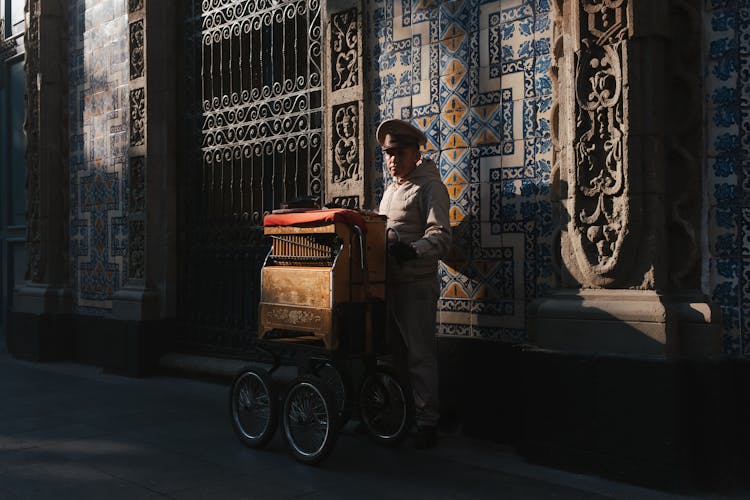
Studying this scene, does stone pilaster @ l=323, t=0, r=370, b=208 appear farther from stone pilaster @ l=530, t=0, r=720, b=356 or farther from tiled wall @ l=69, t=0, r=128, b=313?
tiled wall @ l=69, t=0, r=128, b=313

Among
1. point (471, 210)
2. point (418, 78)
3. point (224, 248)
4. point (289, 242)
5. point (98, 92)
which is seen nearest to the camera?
point (289, 242)

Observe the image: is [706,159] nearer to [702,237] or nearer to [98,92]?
[702,237]

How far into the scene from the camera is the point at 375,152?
659 centimetres

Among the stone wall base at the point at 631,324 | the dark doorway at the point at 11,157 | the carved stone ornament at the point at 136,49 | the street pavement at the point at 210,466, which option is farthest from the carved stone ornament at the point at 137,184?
the stone wall base at the point at 631,324

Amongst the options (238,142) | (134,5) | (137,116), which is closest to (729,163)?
(238,142)

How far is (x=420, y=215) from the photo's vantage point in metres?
5.62

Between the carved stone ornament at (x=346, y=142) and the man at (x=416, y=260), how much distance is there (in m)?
0.95

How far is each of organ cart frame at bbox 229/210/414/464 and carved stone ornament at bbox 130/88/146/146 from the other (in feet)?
13.3

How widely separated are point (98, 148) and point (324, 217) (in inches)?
223

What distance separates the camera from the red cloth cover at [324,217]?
5102mm

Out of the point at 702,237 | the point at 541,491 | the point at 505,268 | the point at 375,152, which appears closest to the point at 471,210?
the point at 505,268

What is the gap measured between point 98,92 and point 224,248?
2.88 metres

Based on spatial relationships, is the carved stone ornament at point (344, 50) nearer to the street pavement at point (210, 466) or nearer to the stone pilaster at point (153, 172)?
the street pavement at point (210, 466)

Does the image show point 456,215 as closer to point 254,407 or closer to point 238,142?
point 254,407
